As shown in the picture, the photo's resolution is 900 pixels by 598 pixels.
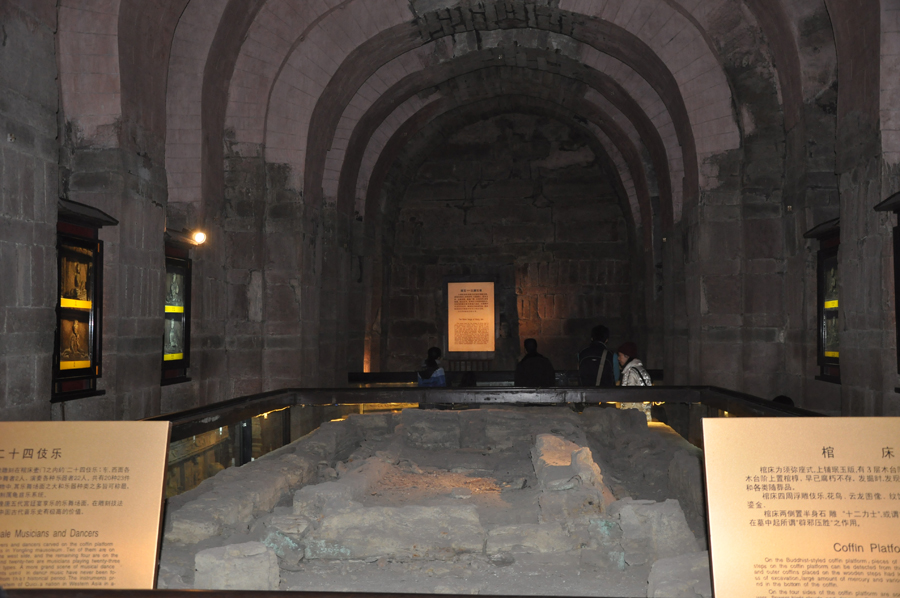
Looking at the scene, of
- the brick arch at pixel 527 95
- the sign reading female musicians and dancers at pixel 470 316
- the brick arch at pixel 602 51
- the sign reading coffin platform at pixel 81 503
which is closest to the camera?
the sign reading coffin platform at pixel 81 503

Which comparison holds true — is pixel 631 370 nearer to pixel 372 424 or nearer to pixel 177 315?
pixel 372 424

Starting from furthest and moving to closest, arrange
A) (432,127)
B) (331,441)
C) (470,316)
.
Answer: (432,127) < (470,316) < (331,441)

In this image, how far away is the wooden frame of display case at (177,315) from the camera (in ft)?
25.7

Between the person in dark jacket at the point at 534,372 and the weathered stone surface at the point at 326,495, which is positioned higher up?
the person in dark jacket at the point at 534,372

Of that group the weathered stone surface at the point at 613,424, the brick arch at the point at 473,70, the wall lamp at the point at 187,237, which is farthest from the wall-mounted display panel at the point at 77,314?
the brick arch at the point at 473,70

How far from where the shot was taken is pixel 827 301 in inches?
286

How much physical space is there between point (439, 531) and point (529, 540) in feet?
1.72

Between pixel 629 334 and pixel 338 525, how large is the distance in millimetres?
12695

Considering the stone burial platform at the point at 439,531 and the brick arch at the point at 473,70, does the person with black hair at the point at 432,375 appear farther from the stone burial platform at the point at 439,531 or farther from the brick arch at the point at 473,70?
the brick arch at the point at 473,70

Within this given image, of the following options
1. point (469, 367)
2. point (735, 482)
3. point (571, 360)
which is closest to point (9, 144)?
point (735, 482)

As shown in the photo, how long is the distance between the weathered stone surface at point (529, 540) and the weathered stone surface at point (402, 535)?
3.2 inches

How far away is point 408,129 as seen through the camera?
45.4 ft

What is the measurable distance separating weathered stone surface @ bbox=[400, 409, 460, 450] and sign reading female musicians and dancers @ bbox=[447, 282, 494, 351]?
7808mm

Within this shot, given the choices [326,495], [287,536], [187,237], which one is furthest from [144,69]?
[287,536]
